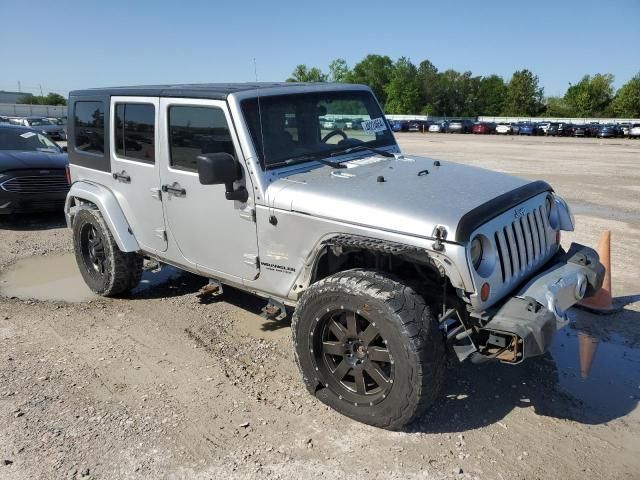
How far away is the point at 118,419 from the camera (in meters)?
3.61

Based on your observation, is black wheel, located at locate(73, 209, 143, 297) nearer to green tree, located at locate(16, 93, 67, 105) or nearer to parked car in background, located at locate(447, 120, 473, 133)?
parked car in background, located at locate(447, 120, 473, 133)

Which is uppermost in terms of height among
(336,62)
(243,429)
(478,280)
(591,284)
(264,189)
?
(336,62)

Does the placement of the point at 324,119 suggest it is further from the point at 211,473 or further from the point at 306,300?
the point at 211,473

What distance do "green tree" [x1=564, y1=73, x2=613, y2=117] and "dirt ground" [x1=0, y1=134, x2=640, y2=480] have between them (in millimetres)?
84380

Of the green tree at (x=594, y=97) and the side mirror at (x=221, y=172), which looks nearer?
the side mirror at (x=221, y=172)

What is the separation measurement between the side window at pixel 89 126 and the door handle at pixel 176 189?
3.98 ft

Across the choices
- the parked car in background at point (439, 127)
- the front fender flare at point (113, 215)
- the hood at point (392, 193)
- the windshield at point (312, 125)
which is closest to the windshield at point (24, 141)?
the front fender flare at point (113, 215)

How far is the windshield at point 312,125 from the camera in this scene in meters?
4.03

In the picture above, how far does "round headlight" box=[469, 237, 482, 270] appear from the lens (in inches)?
125

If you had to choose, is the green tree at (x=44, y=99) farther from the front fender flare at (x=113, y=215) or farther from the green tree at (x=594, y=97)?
the front fender flare at (x=113, y=215)

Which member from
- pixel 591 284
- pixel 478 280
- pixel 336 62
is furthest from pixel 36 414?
pixel 336 62

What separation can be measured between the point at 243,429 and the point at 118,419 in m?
0.84

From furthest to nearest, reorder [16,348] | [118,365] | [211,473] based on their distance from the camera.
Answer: [16,348], [118,365], [211,473]

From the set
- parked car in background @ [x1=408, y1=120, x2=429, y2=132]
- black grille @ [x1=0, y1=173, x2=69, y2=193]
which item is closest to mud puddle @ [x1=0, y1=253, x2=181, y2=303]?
black grille @ [x1=0, y1=173, x2=69, y2=193]
